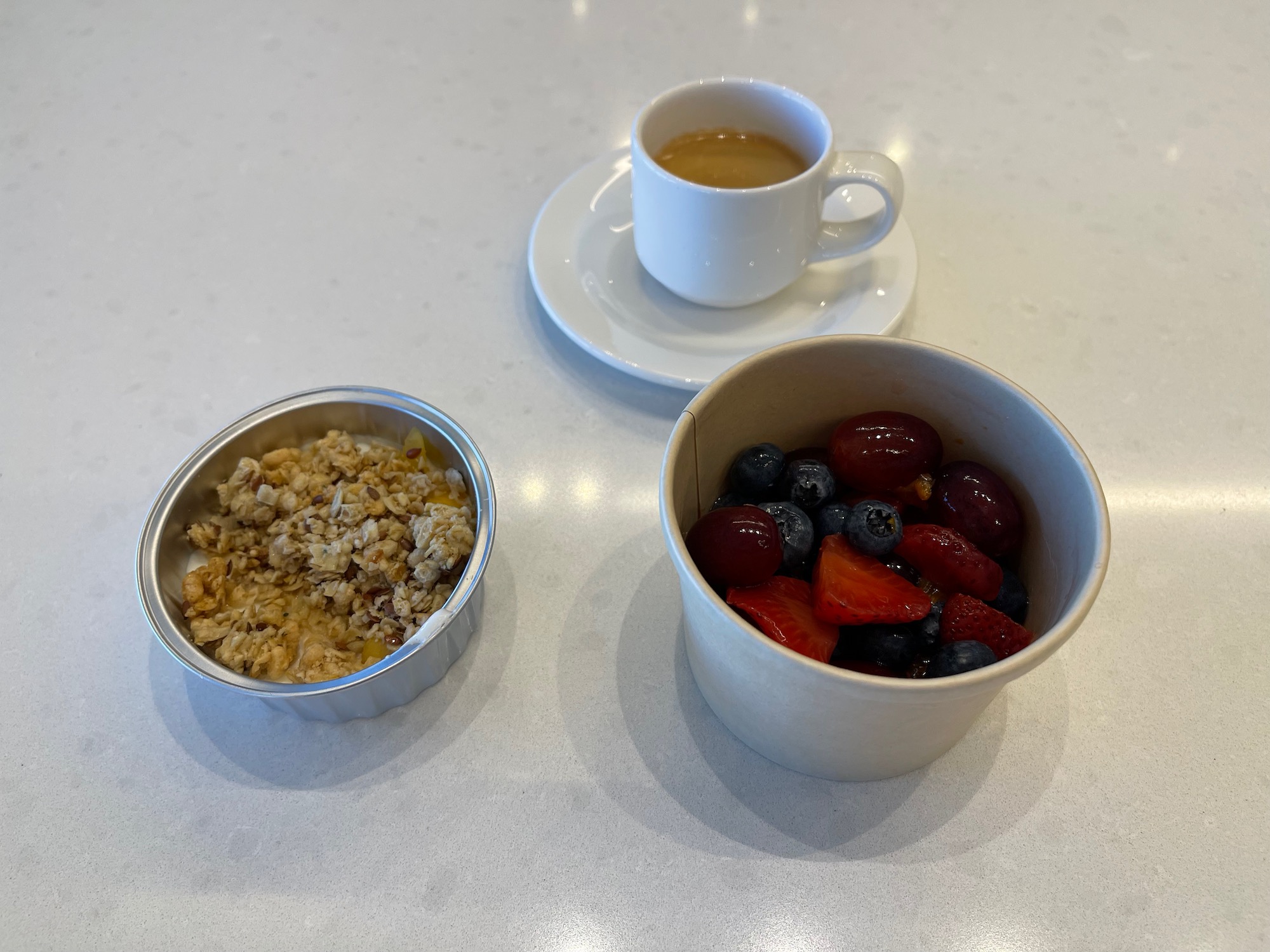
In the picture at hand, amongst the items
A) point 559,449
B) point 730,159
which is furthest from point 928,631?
point 730,159

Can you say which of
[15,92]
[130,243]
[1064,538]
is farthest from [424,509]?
[15,92]

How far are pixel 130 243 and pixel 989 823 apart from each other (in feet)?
4.03

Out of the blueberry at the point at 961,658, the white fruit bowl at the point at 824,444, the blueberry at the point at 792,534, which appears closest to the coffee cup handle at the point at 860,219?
the white fruit bowl at the point at 824,444

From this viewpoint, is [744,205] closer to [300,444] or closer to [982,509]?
[982,509]

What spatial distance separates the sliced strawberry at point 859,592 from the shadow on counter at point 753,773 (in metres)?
0.18

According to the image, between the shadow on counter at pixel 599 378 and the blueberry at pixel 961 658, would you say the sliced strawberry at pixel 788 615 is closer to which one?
the blueberry at pixel 961 658

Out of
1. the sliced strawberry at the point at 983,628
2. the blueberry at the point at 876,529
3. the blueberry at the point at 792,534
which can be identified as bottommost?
the sliced strawberry at the point at 983,628

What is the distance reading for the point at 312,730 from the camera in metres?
0.79

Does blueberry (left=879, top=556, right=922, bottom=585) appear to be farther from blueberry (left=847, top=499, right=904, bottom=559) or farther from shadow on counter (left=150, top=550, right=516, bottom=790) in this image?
shadow on counter (left=150, top=550, right=516, bottom=790)

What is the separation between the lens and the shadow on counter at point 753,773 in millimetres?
729

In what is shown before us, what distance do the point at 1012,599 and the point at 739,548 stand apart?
0.23m

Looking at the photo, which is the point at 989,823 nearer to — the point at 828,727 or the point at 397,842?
the point at 828,727

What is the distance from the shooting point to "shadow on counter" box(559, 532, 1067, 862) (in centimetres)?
73

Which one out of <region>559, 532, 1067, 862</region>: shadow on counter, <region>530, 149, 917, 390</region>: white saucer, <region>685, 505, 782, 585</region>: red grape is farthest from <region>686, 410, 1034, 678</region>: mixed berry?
<region>530, 149, 917, 390</region>: white saucer
